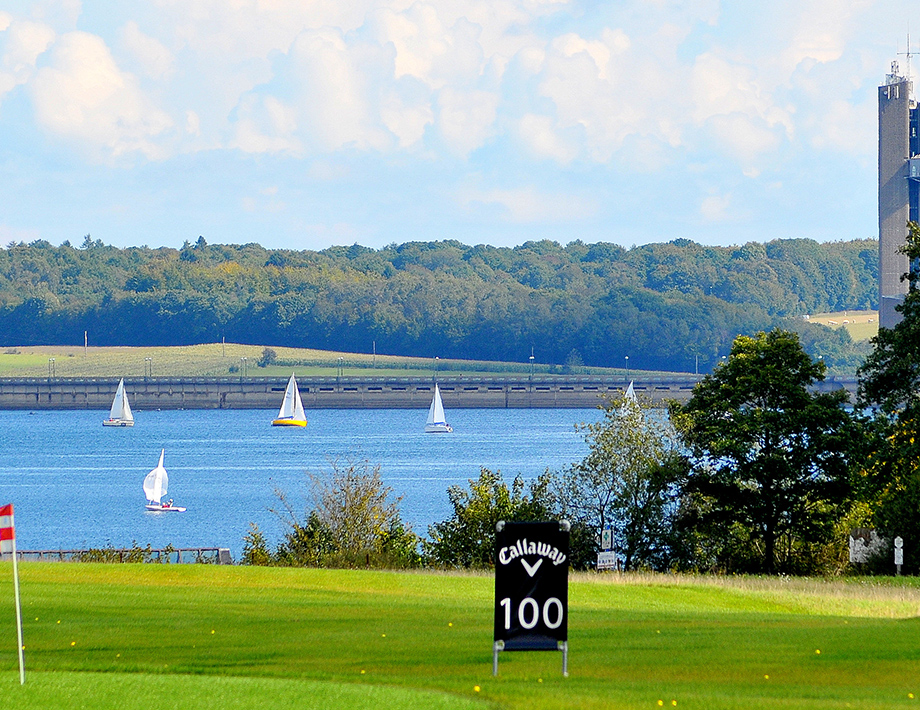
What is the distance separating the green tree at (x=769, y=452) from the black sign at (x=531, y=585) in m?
25.0

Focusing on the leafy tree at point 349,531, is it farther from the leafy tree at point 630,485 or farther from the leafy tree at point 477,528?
the leafy tree at point 630,485

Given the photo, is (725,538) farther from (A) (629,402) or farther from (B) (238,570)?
(B) (238,570)

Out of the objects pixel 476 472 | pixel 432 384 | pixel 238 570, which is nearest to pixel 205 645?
pixel 238 570

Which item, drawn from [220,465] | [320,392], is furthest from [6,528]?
Answer: [320,392]

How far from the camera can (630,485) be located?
127 ft

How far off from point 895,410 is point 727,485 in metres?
4.88

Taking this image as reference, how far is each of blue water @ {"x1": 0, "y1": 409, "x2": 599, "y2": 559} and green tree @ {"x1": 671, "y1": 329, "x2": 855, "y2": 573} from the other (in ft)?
69.3

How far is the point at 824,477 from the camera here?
123 feet

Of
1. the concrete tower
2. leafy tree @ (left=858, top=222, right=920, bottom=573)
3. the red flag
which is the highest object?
the concrete tower

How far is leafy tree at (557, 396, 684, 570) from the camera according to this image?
38.3 m

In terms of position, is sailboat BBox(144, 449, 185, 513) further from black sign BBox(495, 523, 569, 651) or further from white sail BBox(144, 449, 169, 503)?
black sign BBox(495, 523, 569, 651)

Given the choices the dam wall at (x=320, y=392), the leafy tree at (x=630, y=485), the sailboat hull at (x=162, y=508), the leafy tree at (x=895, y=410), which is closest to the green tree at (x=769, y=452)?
the leafy tree at (x=630, y=485)

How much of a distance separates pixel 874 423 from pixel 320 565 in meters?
14.6

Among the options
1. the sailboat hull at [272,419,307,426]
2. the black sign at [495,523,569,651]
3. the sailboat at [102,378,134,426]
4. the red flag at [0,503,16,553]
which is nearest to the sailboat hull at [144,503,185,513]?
the red flag at [0,503,16,553]
